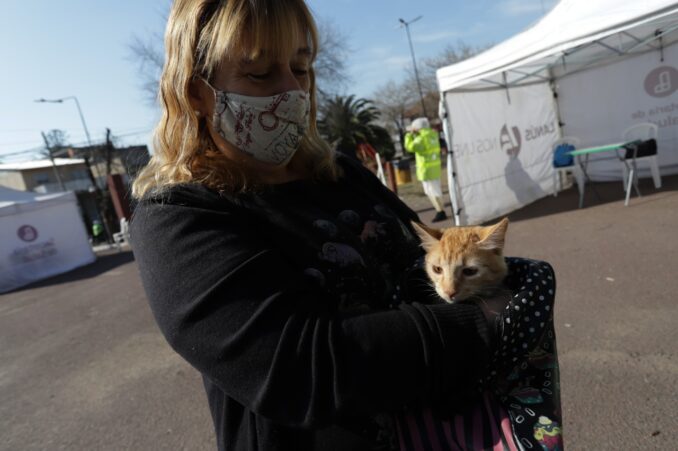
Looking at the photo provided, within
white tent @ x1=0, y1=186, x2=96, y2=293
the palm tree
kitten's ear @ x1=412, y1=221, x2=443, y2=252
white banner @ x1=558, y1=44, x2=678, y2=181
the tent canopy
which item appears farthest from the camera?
the palm tree

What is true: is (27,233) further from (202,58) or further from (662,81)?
(662,81)

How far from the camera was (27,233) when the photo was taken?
485 inches

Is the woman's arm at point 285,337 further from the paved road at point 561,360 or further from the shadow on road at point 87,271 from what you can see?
the shadow on road at point 87,271

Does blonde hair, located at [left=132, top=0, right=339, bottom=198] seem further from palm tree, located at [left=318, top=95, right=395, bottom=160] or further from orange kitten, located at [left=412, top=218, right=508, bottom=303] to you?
palm tree, located at [left=318, top=95, right=395, bottom=160]

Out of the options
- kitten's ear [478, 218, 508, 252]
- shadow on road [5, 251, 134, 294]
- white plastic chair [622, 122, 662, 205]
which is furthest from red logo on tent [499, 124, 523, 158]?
shadow on road [5, 251, 134, 294]

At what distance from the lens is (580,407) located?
2.79 m

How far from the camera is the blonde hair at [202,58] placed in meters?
A: 1.04

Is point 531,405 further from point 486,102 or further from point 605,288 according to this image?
point 486,102

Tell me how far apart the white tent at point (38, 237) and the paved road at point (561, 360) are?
5.67 m

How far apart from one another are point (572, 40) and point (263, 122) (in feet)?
21.9

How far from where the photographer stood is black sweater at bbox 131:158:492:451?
0.83 metres

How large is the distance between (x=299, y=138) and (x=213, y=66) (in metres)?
0.39

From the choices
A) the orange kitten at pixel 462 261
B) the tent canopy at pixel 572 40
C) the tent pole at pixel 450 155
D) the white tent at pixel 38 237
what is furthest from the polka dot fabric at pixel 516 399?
the white tent at pixel 38 237

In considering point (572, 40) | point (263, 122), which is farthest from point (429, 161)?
point (263, 122)
